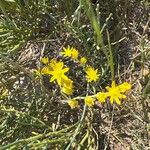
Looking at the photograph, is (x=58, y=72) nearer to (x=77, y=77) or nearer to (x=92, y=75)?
(x=92, y=75)

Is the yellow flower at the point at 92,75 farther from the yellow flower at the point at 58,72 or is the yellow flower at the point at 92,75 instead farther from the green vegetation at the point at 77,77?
the yellow flower at the point at 58,72

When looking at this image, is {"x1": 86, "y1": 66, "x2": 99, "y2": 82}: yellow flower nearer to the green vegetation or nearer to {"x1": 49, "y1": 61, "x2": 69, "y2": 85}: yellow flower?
the green vegetation

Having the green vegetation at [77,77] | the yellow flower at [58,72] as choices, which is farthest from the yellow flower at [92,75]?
the yellow flower at [58,72]

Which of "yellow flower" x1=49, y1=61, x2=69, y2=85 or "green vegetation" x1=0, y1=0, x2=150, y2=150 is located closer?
"yellow flower" x1=49, y1=61, x2=69, y2=85

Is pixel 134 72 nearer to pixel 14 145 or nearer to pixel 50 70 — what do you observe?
pixel 50 70

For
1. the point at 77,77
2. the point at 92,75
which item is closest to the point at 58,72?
the point at 92,75

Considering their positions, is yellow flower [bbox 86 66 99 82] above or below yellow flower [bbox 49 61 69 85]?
above

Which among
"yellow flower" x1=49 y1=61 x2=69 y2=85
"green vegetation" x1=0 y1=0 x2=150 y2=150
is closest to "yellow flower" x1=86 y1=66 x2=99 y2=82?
"green vegetation" x1=0 y1=0 x2=150 y2=150

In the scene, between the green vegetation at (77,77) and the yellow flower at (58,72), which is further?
the green vegetation at (77,77)

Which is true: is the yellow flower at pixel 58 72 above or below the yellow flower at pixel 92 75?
below
